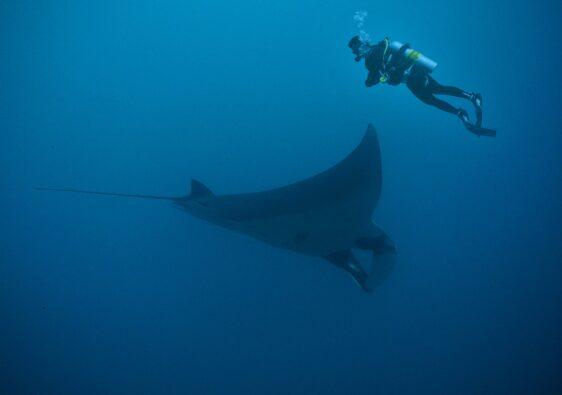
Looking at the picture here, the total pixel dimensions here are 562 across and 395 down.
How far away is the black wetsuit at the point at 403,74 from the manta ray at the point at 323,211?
49.9 inches

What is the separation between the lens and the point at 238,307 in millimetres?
14125

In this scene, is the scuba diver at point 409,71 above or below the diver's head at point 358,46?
below

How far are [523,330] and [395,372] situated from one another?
8.61m

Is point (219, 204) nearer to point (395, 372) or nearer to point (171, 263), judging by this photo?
point (171, 263)

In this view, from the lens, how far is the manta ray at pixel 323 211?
10.4 feet

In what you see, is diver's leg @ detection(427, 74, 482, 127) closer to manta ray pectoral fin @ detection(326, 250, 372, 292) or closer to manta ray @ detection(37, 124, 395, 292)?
manta ray @ detection(37, 124, 395, 292)

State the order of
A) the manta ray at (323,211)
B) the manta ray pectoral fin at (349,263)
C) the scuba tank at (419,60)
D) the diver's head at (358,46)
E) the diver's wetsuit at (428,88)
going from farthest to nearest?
the diver's head at (358,46)
the diver's wetsuit at (428,88)
the scuba tank at (419,60)
the manta ray pectoral fin at (349,263)
the manta ray at (323,211)

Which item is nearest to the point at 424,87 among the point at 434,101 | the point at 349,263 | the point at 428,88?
the point at 428,88

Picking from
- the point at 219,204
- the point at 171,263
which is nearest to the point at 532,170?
the point at 171,263

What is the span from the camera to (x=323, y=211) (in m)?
3.31

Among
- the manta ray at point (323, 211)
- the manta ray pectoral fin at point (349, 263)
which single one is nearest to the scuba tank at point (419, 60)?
the manta ray at point (323, 211)

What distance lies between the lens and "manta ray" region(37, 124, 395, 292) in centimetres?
318

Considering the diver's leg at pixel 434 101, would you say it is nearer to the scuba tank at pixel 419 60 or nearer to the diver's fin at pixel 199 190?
the scuba tank at pixel 419 60

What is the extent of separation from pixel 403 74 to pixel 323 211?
7.00ft
